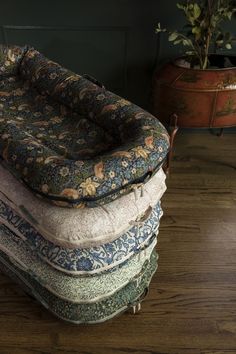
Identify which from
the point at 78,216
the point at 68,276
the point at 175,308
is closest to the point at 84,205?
the point at 78,216

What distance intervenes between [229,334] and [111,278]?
405 mm

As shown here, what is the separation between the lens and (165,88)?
4.95ft

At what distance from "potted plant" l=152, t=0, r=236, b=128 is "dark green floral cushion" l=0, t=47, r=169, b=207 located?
39 centimetres

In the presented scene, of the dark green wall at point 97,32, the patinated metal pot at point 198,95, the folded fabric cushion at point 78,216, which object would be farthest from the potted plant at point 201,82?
the folded fabric cushion at point 78,216

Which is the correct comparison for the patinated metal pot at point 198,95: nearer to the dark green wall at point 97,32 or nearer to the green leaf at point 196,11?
the green leaf at point 196,11

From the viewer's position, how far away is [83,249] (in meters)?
0.89

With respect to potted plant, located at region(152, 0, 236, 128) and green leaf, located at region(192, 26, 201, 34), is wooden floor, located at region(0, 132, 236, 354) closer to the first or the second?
potted plant, located at region(152, 0, 236, 128)

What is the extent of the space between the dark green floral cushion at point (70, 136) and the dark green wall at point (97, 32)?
34 cm

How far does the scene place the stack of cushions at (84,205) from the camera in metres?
0.83

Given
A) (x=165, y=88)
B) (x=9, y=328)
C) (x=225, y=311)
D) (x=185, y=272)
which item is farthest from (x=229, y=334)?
(x=165, y=88)

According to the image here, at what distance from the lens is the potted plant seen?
1.44 metres

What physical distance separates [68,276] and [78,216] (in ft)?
0.59

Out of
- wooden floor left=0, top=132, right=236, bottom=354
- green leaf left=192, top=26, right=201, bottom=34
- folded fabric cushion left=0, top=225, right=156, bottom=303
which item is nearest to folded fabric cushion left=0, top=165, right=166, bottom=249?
folded fabric cushion left=0, top=225, right=156, bottom=303

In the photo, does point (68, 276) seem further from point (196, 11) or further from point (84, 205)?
point (196, 11)
